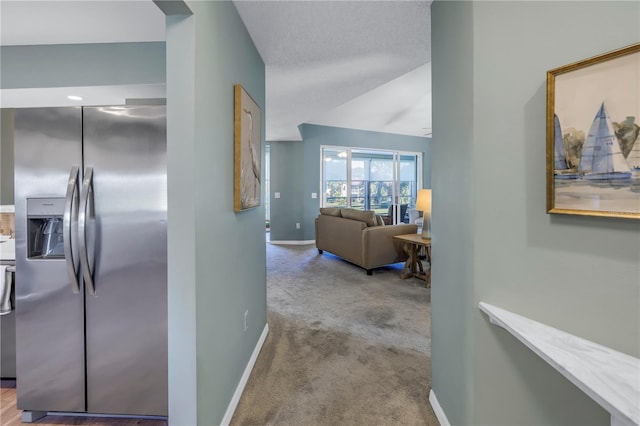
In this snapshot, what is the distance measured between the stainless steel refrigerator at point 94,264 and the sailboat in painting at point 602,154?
1.80m

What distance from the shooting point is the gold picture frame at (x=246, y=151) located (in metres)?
1.73

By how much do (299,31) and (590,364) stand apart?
88.2 inches

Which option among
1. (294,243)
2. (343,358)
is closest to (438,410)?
(343,358)

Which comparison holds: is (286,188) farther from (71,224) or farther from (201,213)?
(201,213)

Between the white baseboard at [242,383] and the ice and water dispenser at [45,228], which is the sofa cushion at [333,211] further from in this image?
the ice and water dispenser at [45,228]

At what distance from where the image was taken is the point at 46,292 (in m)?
1.62

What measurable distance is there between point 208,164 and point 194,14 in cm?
61

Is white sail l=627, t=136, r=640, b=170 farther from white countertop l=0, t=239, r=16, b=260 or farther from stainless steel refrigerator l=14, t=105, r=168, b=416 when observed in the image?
white countertop l=0, t=239, r=16, b=260

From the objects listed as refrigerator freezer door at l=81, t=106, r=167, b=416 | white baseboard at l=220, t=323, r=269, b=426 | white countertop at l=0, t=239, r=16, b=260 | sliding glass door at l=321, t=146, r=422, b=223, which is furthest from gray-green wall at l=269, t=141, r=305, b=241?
refrigerator freezer door at l=81, t=106, r=167, b=416

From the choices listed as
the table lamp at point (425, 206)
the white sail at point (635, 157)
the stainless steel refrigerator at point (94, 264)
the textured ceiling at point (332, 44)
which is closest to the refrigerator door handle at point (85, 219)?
the stainless steel refrigerator at point (94, 264)

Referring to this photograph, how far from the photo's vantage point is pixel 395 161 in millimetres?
8039

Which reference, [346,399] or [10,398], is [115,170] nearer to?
[10,398]

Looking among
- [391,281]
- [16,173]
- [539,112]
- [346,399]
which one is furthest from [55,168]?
[391,281]

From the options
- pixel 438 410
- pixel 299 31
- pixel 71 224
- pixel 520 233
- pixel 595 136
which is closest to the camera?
pixel 595 136
